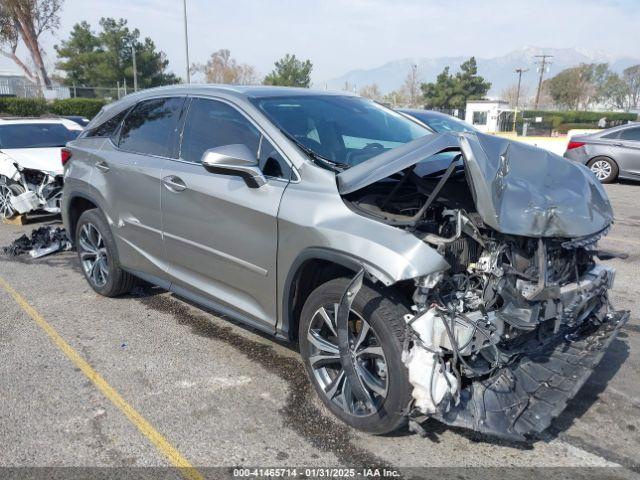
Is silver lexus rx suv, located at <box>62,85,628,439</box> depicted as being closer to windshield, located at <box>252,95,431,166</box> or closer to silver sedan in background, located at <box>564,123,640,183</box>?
windshield, located at <box>252,95,431,166</box>

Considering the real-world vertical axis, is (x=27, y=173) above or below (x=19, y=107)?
below

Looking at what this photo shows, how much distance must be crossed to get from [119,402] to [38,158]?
5966 mm

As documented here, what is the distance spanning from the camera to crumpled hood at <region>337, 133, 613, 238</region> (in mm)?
2818

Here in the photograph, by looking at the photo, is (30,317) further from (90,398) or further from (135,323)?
(90,398)

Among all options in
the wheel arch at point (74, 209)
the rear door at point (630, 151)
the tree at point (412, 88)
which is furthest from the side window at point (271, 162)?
the tree at point (412, 88)

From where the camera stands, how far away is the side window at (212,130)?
370 centimetres

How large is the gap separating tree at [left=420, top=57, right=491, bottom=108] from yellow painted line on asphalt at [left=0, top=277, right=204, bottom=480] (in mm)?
60391

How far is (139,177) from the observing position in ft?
14.3

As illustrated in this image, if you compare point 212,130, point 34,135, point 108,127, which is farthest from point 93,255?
point 34,135

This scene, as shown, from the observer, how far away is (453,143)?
9.63 ft

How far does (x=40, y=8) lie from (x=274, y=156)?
152 ft

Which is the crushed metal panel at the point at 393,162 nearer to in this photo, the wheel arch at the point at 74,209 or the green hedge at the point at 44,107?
the wheel arch at the point at 74,209

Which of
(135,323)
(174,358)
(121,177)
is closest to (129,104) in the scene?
(121,177)

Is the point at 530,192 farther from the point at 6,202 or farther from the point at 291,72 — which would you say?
the point at 291,72
